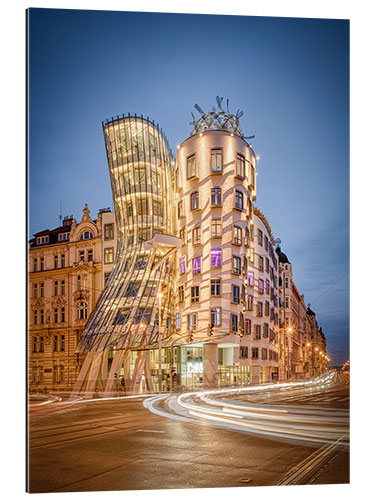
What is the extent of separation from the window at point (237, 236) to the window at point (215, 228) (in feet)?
1.05

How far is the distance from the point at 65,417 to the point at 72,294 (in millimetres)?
2917

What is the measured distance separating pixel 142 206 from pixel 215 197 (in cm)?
160

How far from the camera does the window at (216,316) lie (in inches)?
442

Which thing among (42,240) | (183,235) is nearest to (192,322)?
(183,235)

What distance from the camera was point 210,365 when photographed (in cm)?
1341

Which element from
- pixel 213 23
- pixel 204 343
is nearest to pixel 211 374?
pixel 204 343

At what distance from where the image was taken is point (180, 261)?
455 inches

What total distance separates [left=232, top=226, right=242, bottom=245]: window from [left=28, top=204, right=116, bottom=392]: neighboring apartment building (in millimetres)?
2625

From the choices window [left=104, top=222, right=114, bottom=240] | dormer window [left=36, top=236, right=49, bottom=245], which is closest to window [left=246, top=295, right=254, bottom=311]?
window [left=104, top=222, right=114, bottom=240]

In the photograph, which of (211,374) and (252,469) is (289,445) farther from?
(211,374)

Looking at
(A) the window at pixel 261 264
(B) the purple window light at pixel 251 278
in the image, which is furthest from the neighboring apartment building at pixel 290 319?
(B) the purple window light at pixel 251 278

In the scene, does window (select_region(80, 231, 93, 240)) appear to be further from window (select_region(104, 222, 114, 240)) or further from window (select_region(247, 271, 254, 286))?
window (select_region(247, 271, 254, 286))

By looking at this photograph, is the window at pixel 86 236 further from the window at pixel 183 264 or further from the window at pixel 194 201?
the window at pixel 194 201
